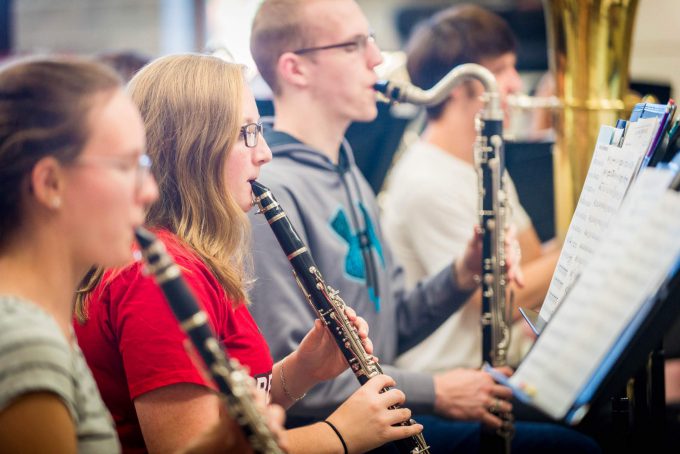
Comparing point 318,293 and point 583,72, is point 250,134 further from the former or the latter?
point 583,72

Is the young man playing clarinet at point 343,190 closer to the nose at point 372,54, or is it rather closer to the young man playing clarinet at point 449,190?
the nose at point 372,54

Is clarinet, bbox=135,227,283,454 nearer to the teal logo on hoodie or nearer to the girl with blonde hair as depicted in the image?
the girl with blonde hair

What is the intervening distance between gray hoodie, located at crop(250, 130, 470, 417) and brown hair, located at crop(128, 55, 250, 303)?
1.35ft

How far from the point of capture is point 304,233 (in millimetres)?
2164

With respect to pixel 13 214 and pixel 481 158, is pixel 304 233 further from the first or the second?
pixel 13 214

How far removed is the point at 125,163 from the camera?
119 cm

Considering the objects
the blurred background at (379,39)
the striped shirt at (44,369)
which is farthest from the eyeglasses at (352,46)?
the striped shirt at (44,369)

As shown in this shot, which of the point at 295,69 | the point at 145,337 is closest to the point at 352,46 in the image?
the point at 295,69

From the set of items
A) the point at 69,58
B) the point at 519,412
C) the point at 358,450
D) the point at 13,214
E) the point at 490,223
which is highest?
the point at 69,58

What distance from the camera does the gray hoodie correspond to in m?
2.04

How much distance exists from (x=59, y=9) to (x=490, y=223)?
19.5 feet

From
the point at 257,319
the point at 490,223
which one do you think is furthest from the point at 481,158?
the point at 257,319

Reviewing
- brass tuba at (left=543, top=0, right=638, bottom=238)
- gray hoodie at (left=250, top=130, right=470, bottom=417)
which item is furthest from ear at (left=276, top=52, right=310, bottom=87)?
brass tuba at (left=543, top=0, right=638, bottom=238)

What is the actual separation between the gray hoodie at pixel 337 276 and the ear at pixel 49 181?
0.90 m
